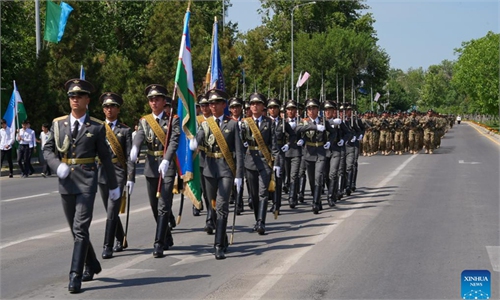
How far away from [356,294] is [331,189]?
8.02m

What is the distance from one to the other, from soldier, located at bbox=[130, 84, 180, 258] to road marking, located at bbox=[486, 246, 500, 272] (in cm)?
381

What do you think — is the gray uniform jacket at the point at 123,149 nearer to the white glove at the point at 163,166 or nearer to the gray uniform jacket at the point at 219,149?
the white glove at the point at 163,166

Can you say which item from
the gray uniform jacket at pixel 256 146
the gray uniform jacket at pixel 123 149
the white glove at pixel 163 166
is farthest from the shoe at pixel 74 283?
the gray uniform jacket at pixel 256 146

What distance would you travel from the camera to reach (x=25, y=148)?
2559 centimetres

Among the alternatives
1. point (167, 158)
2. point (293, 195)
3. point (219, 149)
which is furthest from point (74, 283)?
point (293, 195)

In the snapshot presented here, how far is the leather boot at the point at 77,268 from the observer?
302 inches

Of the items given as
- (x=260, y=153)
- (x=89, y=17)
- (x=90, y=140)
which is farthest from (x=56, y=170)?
(x=89, y=17)

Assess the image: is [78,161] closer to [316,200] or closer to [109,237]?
[109,237]

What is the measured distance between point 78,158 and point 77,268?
43.6 inches

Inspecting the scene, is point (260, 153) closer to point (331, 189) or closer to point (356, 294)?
point (331, 189)

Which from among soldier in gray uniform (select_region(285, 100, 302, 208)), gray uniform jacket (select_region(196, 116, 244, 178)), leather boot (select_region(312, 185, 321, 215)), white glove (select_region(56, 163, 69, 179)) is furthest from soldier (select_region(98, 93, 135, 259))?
soldier in gray uniform (select_region(285, 100, 302, 208))

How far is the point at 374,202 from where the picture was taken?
52.7 ft

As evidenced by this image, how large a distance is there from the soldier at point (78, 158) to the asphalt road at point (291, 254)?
65cm

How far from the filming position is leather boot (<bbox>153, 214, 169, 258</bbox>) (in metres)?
9.64
